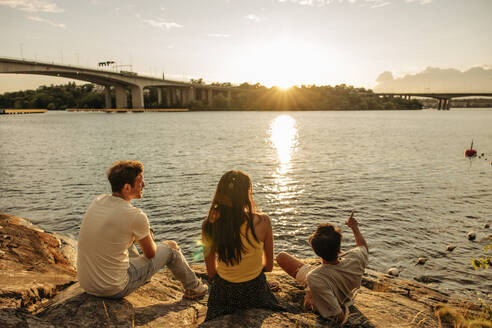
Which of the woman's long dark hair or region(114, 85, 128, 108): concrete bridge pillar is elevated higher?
region(114, 85, 128, 108): concrete bridge pillar

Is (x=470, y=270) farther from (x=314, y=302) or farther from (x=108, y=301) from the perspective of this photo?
(x=108, y=301)

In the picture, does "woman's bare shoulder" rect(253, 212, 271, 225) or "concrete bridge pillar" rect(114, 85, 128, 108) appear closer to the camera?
"woman's bare shoulder" rect(253, 212, 271, 225)

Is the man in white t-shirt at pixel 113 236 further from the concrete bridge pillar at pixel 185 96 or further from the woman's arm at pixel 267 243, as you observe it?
the concrete bridge pillar at pixel 185 96

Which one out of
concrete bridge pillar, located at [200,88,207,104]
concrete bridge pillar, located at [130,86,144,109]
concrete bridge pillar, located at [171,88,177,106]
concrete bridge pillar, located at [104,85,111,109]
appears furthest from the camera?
concrete bridge pillar, located at [200,88,207,104]

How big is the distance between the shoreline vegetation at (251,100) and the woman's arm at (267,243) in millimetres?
147637

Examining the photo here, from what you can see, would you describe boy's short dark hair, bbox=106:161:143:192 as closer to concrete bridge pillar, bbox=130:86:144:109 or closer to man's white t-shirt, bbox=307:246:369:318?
man's white t-shirt, bbox=307:246:369:318

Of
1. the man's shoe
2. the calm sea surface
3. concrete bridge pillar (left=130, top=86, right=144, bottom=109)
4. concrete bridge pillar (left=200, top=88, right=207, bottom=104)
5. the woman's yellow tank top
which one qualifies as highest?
concrete bridge pillar (left=200, top=88, right=207, bottom=104)

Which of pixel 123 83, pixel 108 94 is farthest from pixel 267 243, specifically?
pixel 108 94

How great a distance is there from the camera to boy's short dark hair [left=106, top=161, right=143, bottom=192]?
348 centimetres

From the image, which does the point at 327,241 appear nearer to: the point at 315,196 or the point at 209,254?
the point at 209,254

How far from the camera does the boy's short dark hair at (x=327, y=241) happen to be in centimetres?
376

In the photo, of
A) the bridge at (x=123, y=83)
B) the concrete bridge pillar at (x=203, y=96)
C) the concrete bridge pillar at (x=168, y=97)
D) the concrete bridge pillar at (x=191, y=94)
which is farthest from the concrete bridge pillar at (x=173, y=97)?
the concrete bridge pillar at (x=203, y=96)

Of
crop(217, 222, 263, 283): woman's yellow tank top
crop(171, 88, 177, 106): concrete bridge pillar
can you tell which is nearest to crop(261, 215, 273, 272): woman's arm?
crop(217, 222, 263, 283): woman's yellow tank top

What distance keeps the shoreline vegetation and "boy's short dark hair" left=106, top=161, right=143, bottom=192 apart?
147m
